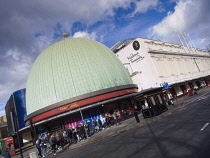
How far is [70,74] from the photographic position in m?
25.6

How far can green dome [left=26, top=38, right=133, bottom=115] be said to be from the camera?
24.8 meters

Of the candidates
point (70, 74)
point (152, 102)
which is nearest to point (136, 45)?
point (70, 74)

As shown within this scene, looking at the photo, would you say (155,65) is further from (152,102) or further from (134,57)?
(152,102)

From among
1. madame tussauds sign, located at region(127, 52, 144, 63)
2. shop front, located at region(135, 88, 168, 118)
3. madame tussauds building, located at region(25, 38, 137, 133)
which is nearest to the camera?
shop front, located at region(135, 88, 168, 118)

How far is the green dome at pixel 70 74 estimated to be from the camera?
24.8 metres

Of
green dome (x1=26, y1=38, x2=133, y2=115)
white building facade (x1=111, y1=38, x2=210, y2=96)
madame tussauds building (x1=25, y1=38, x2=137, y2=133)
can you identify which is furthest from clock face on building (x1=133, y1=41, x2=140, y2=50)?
madame tussauds building (x1=25, y1=38, x2=137, y2=133)

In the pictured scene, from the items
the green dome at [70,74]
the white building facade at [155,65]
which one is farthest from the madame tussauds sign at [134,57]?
the green dome at [70,74]

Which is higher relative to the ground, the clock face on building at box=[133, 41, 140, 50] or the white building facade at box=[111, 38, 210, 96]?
the clock face on building at box=[133, 41, 140, 50]

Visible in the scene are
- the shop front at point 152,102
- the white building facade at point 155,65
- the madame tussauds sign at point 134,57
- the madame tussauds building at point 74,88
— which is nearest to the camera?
the shop front at point 152,102

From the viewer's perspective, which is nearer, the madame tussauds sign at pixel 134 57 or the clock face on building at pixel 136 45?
the clock face on building at pixel 136 45

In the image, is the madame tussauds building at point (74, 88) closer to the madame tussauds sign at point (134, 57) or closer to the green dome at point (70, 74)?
the green dome at point (70, 74)

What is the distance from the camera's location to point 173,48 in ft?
164

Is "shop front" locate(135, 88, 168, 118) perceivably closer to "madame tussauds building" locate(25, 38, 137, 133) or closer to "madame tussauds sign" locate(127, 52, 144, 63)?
"madame tussauds building" locate(25, 38, 137, 133)

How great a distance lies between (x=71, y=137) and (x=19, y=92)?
37422mm
